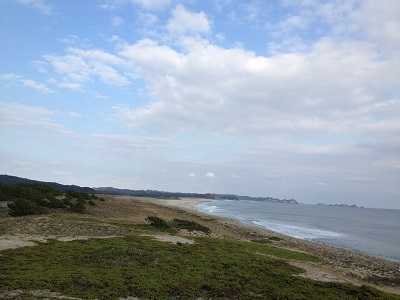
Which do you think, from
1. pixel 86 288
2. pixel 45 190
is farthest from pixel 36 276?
pixel 45 190

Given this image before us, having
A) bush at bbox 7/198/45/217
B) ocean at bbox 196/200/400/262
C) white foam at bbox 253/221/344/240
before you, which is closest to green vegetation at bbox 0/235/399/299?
bush at bbox 7/198/45/217

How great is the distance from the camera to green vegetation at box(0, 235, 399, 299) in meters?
13.2

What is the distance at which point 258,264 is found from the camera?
18438 mm

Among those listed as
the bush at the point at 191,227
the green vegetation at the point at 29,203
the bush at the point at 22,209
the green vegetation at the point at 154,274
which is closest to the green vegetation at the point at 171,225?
the bush at the point at 191,227

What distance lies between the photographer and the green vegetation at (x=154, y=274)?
13.2 meters

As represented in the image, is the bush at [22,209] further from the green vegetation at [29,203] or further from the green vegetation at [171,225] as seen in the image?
the green vegetation at [171,225]

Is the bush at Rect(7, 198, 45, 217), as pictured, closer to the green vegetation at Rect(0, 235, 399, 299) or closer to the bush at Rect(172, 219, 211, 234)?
the green vegetation at Rect(0, 235, 399, 299)

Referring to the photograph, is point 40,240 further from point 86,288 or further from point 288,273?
point 288,273

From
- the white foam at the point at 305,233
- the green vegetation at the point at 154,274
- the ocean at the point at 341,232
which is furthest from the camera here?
the white foam at the point at 305,233

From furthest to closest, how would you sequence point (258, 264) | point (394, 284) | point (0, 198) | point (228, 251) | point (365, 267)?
point (0, 198) → point (365, 267) → point (228, 251) → point (394, 284) → point (258, 264)

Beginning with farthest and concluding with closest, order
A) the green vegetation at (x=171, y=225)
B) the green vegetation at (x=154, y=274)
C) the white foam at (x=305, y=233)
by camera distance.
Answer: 1. the white foam at (x=305, y=233)
2. the green vegetation at (x=171, y=225)
3. the green vegetation at (x=154, y=274)

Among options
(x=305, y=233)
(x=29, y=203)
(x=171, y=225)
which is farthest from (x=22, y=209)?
(x=305, y=233)

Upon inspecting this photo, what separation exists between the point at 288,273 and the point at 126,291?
8.73 m

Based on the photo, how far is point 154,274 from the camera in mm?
15430
